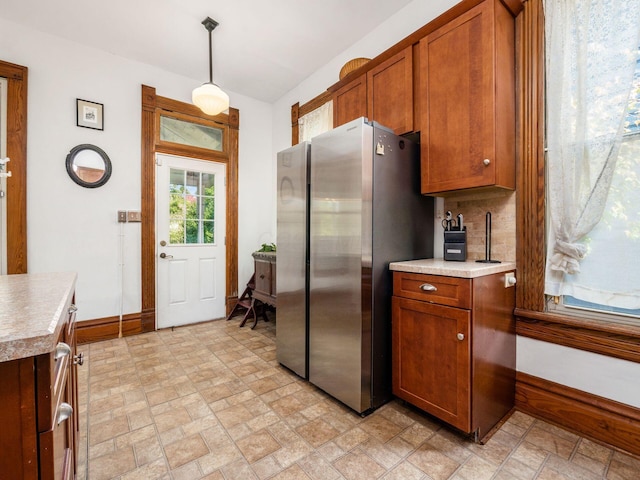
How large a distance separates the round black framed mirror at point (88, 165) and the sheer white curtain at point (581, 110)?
3967 mm

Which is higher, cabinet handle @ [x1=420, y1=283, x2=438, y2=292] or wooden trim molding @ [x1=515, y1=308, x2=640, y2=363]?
cabinet handle @ [x1=420, y1=283, x2=438, y2=292]

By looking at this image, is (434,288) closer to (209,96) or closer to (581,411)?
(581,411)

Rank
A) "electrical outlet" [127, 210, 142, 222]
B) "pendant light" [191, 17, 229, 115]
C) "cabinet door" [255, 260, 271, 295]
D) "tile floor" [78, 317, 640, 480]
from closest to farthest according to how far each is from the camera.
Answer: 1. "tile floor" [78, 317, 640, 480]
2. "pendant light" [191, 17, 229, 115]
3. "electrical outlet" [127, 210, 142, 222]
4. "cabinet door" [255, 260, 271, 295]

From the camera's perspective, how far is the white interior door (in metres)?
3.65

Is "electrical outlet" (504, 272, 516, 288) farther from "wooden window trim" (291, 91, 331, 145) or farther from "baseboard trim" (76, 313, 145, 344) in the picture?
"baseboard trim" (76, 313, 145, 344)

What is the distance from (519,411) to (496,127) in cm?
177

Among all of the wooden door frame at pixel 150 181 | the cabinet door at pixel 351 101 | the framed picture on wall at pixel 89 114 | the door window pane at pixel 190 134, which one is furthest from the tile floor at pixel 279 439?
the door window pane at pixel 190 134

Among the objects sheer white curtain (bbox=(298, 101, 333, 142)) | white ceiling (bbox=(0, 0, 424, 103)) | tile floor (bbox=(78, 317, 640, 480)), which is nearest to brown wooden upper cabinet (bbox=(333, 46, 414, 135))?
white ceiling (bbox=(0, 0, 424, 103))

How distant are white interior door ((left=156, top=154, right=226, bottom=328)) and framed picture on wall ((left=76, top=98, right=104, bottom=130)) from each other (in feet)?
2.08

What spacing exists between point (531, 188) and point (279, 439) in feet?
6.93

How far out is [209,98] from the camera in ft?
9.14

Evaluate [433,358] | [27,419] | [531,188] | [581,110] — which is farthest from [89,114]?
[581,110]

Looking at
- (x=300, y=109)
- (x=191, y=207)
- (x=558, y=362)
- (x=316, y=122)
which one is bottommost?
(x=558, y=362)

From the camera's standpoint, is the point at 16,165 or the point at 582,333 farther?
the point at 16,165
